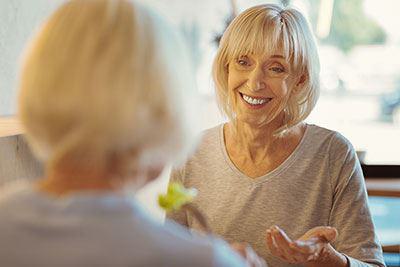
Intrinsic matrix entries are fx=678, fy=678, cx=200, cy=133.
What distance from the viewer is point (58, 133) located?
79 centimetres

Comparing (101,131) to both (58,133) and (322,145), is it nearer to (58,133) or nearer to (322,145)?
(58,133)

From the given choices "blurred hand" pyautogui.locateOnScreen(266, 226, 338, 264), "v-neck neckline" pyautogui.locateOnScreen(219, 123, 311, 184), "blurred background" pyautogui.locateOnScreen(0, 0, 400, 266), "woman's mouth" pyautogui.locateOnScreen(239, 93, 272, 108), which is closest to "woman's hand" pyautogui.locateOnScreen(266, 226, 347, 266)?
"blurred hand" pyautogui.locateOnScreen(266, 226, 338, 264)

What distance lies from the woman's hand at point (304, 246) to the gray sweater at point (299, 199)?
0.14 meters

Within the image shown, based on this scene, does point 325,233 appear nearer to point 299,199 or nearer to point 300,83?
point 299,199

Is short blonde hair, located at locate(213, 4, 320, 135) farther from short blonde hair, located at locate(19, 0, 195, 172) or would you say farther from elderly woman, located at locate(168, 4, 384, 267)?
short blonde hair, located at locate(19, 0, 195, 172)

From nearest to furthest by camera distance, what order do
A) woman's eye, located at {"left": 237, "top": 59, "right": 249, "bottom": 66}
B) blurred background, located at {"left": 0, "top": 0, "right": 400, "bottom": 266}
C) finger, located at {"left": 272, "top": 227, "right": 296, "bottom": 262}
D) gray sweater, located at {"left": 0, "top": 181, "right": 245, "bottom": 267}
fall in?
gray sweater, located at {"left": 0, "top": 181, "right": 245, "bottom": 267} → finger, located at {"left": 272, "top": 227, "right": 296, "bottom": 262} → woman's eye, located at {"left": 237, "top": 59, "right": 249, "bottom": 66} → blurred background, located at {"left": 0, "top": 0, "right": 400, "bottom": 266}

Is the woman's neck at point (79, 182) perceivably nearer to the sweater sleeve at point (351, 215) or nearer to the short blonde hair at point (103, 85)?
the short blonde hair at point (103, 85)

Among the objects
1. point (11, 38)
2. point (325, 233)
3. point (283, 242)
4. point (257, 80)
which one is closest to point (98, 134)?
point (283, 242)

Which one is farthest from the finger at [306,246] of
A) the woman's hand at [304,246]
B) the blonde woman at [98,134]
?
the blonde woman at [98,134]

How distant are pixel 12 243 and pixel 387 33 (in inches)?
135

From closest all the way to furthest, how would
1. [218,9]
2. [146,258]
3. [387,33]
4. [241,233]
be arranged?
[146,258], [241,233], [218,9], [387,33]

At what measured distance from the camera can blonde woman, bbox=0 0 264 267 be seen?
2.47ft

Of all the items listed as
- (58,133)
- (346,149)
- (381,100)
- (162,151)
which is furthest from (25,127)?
(381,100)

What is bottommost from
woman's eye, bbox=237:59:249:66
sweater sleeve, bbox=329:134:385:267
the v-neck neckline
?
sweater sleeve, bbox=329:134:385:267
